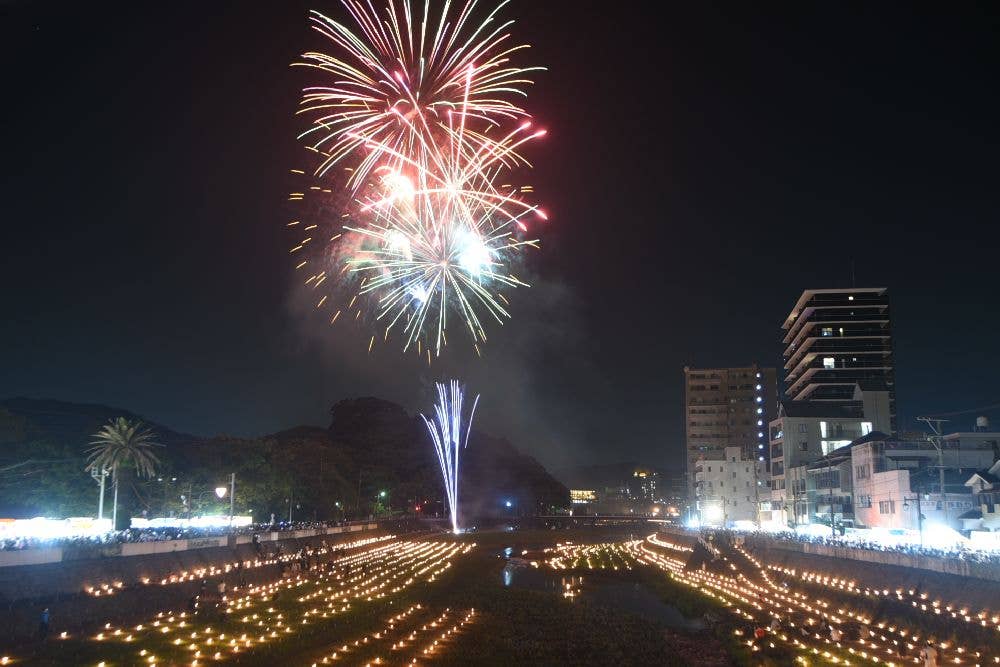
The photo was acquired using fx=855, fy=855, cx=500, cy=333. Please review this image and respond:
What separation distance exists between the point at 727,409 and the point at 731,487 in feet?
116

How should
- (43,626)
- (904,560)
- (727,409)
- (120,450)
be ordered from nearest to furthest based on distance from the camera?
(43,626), (904,560), (120,450), (727,409)

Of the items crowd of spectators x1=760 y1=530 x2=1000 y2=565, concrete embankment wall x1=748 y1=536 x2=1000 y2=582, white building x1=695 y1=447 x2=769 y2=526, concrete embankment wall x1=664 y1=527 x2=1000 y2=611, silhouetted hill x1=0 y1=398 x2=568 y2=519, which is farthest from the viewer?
white building x1=695 y1=447 x2=769 y2=526

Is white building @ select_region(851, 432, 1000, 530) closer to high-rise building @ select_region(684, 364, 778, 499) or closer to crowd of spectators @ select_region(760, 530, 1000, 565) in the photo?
crowd of spectators @ select_region(760, 530, 1000, 565)

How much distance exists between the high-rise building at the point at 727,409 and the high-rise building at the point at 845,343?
4369 cm

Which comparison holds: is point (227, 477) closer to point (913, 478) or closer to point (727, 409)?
point (913, 478)

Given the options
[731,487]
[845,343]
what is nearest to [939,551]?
[845,343]

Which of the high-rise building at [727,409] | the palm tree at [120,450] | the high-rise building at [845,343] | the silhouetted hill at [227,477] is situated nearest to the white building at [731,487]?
the high-rise building at [845,343]

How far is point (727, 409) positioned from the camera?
171m

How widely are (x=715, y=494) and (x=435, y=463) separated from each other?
173 feet

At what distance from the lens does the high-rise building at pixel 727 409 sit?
168750 mm

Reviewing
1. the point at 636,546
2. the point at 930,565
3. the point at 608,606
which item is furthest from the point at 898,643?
the point at 636,546

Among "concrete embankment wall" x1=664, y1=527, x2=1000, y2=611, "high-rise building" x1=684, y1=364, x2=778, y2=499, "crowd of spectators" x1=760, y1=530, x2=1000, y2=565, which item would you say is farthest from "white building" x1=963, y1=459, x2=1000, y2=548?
"high-rise building" x1=684, y1=364, x2=778, y2=499

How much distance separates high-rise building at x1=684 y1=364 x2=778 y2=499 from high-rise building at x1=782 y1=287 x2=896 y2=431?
43690mm

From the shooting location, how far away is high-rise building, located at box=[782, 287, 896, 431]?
12000 centimetres
